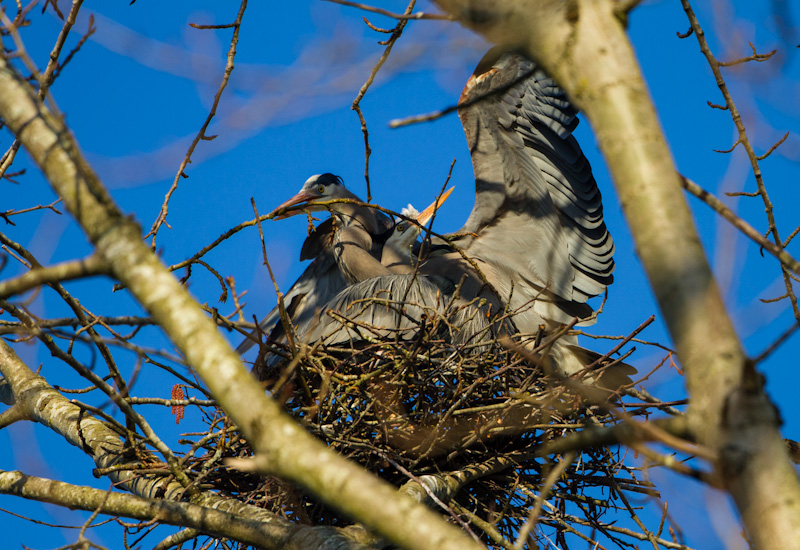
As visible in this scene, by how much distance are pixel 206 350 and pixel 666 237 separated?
0.68 metres

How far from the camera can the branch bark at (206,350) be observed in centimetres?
102

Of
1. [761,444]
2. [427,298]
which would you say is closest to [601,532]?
[427,298]

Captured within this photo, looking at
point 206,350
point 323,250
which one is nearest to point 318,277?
point 323,250

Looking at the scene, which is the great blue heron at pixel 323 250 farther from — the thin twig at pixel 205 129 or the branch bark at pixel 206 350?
the branch bark at pixel 206 350

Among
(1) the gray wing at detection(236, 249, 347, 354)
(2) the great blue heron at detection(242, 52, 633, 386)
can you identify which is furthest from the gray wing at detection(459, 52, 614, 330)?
(1) the gray wing at detection(236, 249, 347, 354)

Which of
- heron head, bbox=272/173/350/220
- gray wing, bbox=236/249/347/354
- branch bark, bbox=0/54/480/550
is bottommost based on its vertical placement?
branch bark, bbox=0/54/480/550

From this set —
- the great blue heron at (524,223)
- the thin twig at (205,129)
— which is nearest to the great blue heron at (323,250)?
the great blue heron at (524,223)

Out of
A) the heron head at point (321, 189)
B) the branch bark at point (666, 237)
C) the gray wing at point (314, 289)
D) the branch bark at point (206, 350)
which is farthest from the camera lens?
the heron head at point (321, 189)

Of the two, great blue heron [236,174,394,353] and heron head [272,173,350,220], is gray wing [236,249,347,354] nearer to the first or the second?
great blue heron [236,174,394,353]

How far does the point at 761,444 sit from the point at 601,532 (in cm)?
241

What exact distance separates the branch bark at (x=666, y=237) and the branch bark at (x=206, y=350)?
1.11 feet

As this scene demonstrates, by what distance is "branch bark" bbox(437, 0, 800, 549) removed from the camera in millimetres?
832

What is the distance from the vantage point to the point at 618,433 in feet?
3.20

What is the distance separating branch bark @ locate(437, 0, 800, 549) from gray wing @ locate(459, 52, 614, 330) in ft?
9.85
